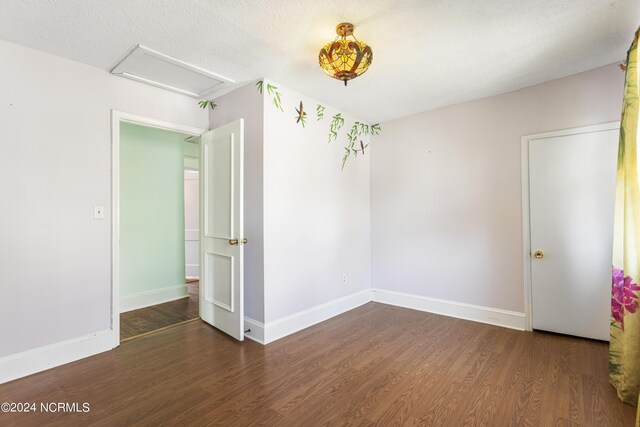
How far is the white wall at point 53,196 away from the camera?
2.29 meters

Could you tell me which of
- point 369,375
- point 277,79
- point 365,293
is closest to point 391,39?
point 277,79

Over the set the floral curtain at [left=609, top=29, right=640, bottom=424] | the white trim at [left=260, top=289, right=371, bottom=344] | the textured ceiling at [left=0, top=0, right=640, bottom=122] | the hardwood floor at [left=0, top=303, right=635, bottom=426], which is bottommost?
the hardwood floor at [left=0, top=303, right=635, bottom=426]

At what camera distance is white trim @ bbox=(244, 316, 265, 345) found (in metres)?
2.92

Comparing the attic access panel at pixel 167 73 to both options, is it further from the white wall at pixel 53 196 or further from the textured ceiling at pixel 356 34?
the white wall at pixel 53 196

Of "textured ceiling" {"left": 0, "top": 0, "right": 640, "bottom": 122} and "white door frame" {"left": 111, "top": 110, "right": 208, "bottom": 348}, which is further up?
"textured ceiling" {"left": 0, "top": 0, "right": 640, "bottom": 122}

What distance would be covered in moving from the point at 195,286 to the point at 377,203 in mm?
3406

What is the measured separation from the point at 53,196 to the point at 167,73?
1422mm

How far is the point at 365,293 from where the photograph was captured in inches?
167

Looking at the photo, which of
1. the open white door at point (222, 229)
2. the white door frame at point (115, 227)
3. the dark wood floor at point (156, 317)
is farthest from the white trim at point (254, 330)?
the white door frame at point (115, 227)

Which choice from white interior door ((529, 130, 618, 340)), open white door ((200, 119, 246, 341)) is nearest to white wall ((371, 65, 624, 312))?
white interior door ((529, 130, 618, 340))

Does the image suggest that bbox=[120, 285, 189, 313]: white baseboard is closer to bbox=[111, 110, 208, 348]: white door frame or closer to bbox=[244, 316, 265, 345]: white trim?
bbox=[111, 110, 208, 348]: white door frame

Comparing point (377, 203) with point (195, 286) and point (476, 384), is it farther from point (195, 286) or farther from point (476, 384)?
point (195, 286)

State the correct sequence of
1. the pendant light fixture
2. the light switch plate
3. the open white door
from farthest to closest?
1. the open white door
2. the light switch plate
3. the pendant light fixture

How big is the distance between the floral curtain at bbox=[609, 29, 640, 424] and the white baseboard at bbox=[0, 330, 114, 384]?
398 centimetres
